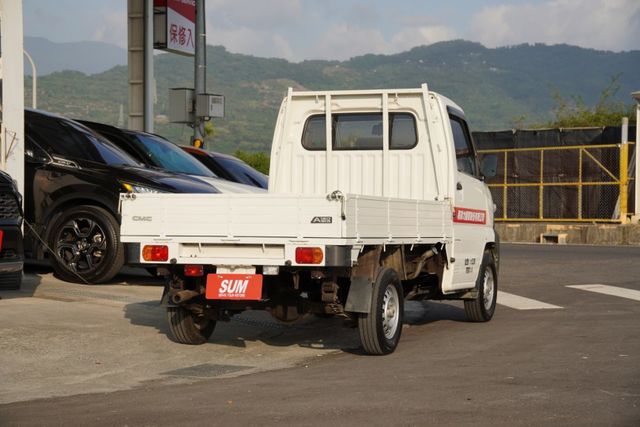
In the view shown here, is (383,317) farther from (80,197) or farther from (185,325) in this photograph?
(80,197)

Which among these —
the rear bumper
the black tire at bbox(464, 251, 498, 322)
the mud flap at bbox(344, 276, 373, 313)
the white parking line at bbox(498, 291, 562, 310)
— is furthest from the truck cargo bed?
the white parking line at bbox(498, 291, 562, 310)

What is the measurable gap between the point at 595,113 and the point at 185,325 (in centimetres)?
4776

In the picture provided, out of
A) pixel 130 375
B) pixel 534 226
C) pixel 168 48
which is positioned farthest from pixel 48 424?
pixel 534 226

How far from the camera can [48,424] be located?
20.0 ft

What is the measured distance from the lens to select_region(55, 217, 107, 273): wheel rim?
12773mm

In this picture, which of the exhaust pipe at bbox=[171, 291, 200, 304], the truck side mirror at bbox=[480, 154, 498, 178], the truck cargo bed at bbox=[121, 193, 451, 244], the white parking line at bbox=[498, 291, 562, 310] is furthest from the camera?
the white parking line at bbox=[498, 291, 562, 310]

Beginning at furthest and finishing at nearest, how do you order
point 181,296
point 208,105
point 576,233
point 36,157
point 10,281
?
point 576,233 < point 208,105 < point 36,157 < point 10,281 < point 181,296

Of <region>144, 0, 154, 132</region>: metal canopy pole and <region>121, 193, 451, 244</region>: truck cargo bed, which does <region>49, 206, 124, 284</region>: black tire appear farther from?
<region>144, 0, 154, 132</region>: metal canopy pole

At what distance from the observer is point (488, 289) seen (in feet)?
38.5

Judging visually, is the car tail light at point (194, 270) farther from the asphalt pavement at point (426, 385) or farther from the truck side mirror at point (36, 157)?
the truck side mirror at point (36, 157)

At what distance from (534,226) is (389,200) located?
22305 millimetres

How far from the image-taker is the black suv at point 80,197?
501 inches

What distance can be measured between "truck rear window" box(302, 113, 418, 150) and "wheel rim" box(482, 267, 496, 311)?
1.84 m

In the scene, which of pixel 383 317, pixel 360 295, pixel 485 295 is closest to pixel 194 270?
pixel 360 295
